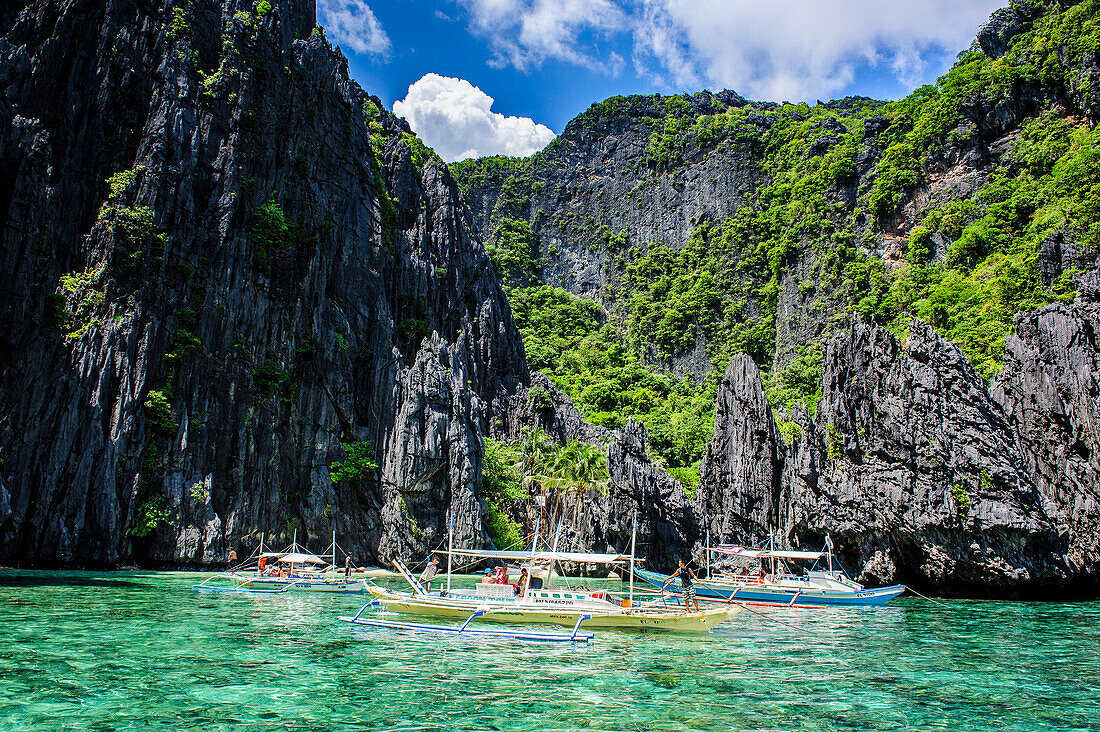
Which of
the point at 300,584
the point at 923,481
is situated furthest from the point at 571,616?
the point at 923,481

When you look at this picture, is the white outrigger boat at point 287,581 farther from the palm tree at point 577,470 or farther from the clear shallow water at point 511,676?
the palm tree at point 577,470

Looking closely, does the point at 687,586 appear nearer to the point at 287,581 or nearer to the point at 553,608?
the point at 287,581

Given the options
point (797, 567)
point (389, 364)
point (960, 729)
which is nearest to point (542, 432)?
point (389, 364)

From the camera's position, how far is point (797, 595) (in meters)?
39.6

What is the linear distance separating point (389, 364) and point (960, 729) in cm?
6081

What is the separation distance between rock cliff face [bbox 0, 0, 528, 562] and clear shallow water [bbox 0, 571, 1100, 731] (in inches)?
818

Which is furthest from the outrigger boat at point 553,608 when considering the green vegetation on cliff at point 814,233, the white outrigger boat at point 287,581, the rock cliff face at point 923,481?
the green vegetation on cliff at point 814,233

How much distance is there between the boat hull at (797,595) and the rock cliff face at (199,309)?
24.9 metres

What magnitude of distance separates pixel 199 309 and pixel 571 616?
146 feet

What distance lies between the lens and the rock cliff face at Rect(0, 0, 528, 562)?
45.8 m

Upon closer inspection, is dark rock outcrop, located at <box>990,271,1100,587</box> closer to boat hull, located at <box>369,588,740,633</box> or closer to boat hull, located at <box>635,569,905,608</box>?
boat hull, located at <box>635,569,905,608</box>

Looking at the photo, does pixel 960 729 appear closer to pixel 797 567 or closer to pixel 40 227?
pixel 797 567

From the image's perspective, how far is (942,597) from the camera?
41812mm

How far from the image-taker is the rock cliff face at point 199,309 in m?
45.8
